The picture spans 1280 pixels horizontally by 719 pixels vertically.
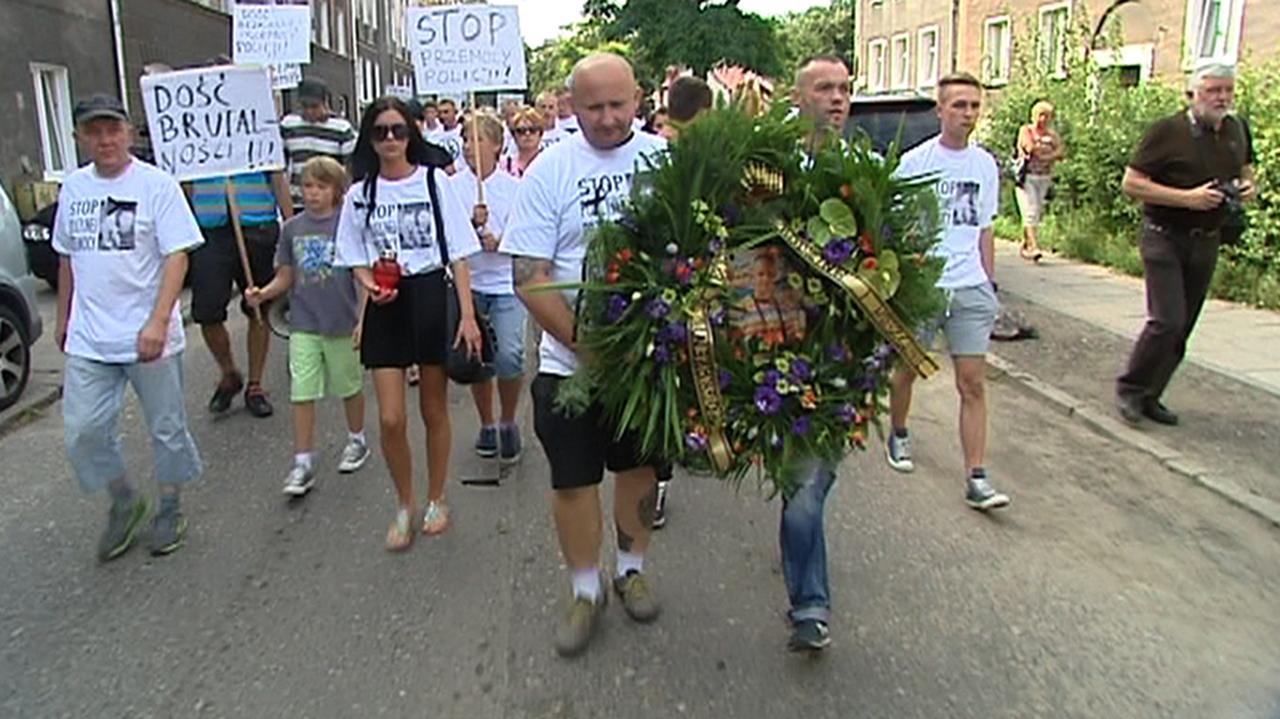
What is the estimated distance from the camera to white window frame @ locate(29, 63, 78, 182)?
54.8 feet

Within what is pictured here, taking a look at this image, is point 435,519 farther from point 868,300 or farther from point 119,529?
point 868,300

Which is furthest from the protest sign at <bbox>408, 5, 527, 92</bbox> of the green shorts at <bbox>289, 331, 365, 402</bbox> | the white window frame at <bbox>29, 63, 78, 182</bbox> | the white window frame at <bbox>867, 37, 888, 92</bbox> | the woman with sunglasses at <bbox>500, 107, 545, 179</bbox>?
the white window frame at <bbox>867, 37, 888, 92</bbox>

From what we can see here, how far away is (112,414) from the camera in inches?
180

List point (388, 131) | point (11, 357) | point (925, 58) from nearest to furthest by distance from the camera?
point (388, 131) < point (11, 357) < point (925, 58)

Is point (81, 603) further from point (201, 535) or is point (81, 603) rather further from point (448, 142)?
point (448, 142)

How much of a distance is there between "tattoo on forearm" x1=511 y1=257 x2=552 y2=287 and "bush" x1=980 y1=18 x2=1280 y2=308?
7755mm

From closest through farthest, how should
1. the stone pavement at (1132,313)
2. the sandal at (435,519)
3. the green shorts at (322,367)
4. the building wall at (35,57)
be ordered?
the sandal at (435,519) → the green shorts at (322,367) → the stone pavement at (1132,313) → the building wall at (35,57)

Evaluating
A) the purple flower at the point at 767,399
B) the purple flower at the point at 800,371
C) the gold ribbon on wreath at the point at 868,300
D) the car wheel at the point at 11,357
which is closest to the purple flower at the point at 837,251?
the gold ribbon on wreath at the point at 868,300

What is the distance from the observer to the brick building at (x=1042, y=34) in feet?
68.6

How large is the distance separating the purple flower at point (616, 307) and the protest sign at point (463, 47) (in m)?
4.30

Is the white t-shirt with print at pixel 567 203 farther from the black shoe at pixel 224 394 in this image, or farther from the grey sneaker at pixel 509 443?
the black shoe at pixel 224 394

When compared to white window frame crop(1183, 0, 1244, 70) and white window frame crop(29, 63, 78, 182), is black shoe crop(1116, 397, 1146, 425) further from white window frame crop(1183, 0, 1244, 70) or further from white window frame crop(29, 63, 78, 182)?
white window frame crop(1183, 0, 1244, 70)

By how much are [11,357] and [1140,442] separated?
686cm

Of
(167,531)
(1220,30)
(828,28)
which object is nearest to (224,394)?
(167,531)
